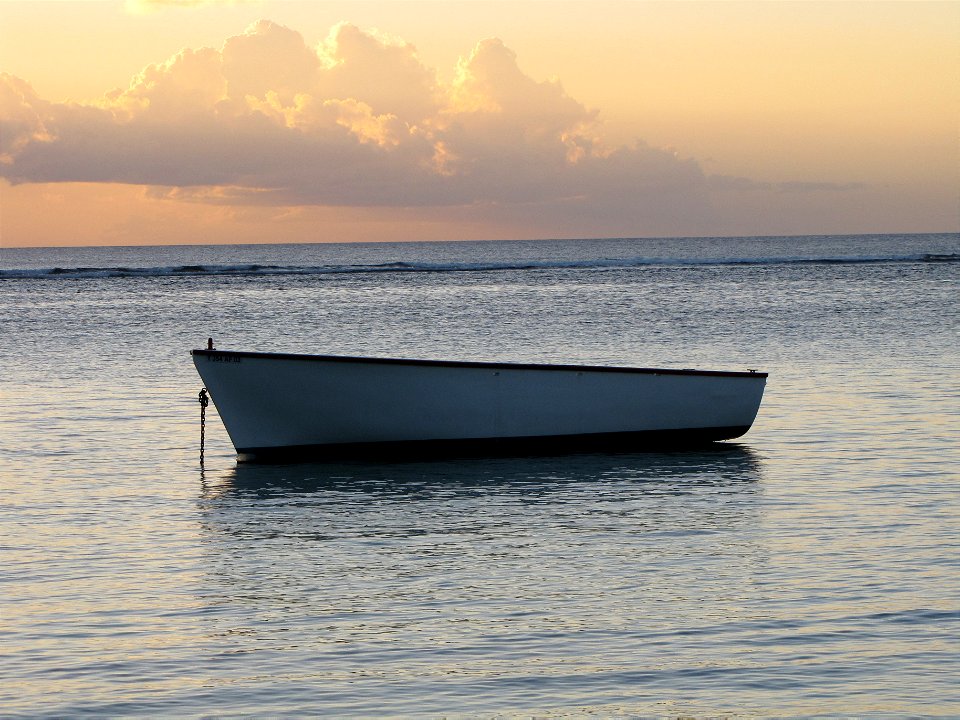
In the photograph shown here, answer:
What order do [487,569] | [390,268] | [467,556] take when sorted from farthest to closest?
[390,268] < [467,556] < [487,569]

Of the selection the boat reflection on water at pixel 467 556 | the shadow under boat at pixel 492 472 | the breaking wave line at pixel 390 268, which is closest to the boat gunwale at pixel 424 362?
the shadow under boat at pixel 492 472

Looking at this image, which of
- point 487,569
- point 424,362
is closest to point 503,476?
point 424,362

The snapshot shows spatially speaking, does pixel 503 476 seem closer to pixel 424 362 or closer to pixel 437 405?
pixel 437 405

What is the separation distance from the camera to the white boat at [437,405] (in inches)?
700

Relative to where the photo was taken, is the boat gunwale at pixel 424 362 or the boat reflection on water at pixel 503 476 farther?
the boat gunwale at pixel 424 362

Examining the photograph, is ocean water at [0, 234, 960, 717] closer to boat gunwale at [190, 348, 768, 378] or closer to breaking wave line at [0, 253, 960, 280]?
boat gunwale at [190, 348, 768, 378]

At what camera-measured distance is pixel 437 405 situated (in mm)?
18203

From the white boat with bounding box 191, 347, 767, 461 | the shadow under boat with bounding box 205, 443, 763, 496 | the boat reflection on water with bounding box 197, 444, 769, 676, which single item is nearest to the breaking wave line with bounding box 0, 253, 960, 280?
the white boat with bounding box 191, 347, 767, 461

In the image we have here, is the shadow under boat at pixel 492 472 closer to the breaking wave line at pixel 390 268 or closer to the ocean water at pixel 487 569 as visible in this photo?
the ocean water at pixel 487 569

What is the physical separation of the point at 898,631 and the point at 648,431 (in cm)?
954

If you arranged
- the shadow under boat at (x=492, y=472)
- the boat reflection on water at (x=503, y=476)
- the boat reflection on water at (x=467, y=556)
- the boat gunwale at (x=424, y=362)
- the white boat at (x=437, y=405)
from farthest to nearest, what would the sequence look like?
1. the white boat at (x=437, y=405)
2. the boat gunwale at (x=424, y=362)
3. the shadow under boat at (x=492, y=472)
4. the boat reflection on water at (x=503, y=476)
5. the boat reflection on water at (x=467, y=556)

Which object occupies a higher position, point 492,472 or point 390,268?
point 390,268

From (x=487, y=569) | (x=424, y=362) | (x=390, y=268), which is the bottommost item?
(x=487, y=569)

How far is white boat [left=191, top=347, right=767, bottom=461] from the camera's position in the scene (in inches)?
700
